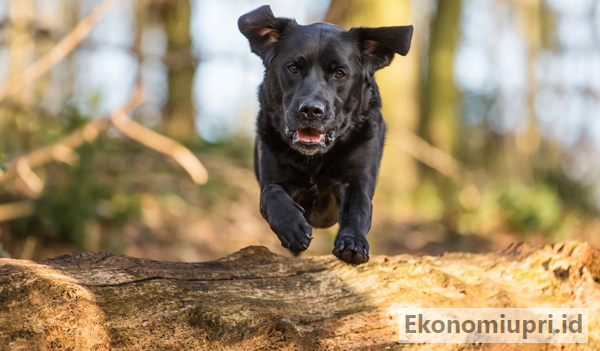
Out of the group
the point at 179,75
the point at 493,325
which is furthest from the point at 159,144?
the point at 179,75

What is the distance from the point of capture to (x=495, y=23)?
2448cm

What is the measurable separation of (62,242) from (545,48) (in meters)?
23.2

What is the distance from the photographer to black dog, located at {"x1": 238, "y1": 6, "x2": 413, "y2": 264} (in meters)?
3.61

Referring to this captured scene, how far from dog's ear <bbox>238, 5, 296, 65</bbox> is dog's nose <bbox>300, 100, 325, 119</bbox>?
0.73m

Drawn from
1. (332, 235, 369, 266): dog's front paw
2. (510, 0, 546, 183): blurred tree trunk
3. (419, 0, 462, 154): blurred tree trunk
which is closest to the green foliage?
(332, 235, 369, 266): dog's front paw

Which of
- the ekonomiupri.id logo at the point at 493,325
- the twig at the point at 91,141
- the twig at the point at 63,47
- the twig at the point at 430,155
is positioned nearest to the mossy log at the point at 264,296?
the ekonomiupri.id logo at the point at 493,325

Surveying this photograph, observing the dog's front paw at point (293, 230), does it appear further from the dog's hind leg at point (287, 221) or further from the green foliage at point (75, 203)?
the green foliage at point (75, 203)

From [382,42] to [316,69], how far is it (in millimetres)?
588

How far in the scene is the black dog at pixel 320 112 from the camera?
3.61 m

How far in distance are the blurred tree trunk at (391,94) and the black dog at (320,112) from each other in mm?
6706

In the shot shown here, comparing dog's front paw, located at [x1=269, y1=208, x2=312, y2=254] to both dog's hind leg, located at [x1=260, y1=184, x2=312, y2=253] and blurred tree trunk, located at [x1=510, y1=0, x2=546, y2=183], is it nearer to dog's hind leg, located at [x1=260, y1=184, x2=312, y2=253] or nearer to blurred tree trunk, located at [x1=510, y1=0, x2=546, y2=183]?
dog's hind leg, located at [x1=260, y1=184, x2=312, y2=253]

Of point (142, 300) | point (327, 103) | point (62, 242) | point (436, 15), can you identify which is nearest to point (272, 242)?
point (62, 242)

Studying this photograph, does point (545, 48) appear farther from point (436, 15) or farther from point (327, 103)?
point (327, 103)

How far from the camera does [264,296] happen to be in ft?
10.1
